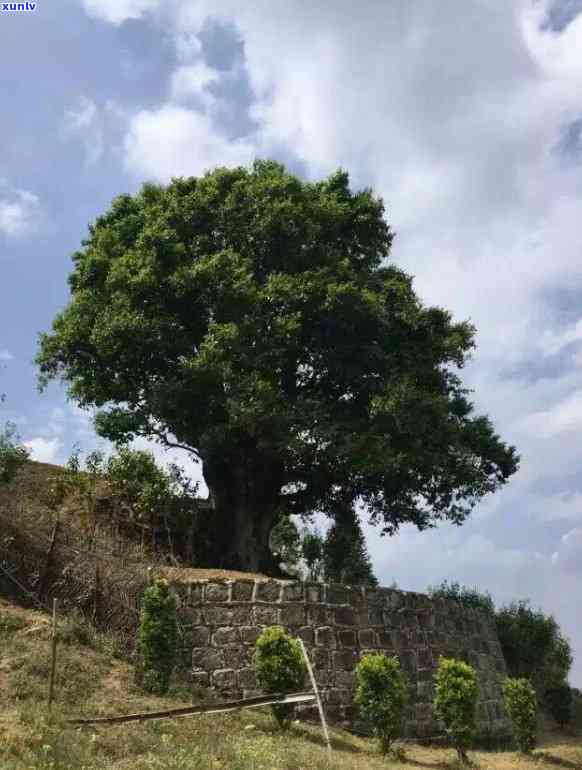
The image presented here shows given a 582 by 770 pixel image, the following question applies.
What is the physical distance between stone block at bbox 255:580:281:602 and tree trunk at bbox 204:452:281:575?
6162mm

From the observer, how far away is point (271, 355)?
2598cm

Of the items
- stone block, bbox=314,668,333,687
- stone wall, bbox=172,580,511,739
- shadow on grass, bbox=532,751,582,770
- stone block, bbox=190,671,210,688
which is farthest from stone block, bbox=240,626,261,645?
shadow on grass, bbox=532,751,582,770

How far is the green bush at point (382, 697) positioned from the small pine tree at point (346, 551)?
12057mm

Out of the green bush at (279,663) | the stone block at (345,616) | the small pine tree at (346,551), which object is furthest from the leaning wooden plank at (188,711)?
the small pine tree at (346,551)

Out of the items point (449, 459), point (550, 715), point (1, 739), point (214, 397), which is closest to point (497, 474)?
point (449, 459)

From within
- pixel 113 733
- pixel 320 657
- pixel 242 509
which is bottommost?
pixel 113 733

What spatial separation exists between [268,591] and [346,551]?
12561mm

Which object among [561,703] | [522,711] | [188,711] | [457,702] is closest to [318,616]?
[457,702]

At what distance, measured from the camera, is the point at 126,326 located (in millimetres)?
26234

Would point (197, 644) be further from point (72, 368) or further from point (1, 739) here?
point (72, 368)

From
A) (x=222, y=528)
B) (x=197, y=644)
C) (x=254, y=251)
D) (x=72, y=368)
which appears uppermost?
(x=254, y=251)

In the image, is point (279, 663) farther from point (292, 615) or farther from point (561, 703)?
point (561, 703)

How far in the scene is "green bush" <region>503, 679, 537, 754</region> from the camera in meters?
20.8

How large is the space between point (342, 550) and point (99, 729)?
64.3ft
